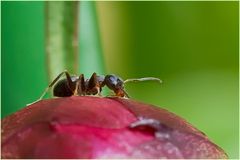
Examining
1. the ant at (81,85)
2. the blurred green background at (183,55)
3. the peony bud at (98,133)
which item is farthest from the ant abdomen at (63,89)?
the blurred green background at (183,55)

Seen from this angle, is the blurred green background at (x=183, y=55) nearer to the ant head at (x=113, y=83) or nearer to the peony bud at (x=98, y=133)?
the ant head at (x=113, y=83)

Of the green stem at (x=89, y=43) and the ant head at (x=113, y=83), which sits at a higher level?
the green stem at (x=89, y=43)

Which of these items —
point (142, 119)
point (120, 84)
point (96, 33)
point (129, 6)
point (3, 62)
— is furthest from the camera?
point (129, 6)

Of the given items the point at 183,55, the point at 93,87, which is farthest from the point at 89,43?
the point at 183,55

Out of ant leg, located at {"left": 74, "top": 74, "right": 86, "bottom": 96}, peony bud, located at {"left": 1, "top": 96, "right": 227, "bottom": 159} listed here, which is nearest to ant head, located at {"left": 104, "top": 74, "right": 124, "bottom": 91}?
ant leg, located at {"left": 74, "top": 74, "right": 86, "bottom": 96}

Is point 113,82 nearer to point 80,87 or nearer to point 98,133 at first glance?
point 80,87

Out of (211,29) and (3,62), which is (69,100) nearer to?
(3,62)

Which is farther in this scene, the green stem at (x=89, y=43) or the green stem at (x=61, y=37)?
the green stem at (x=89, y=43)

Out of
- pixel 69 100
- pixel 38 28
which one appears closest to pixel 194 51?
pixel 38 28
